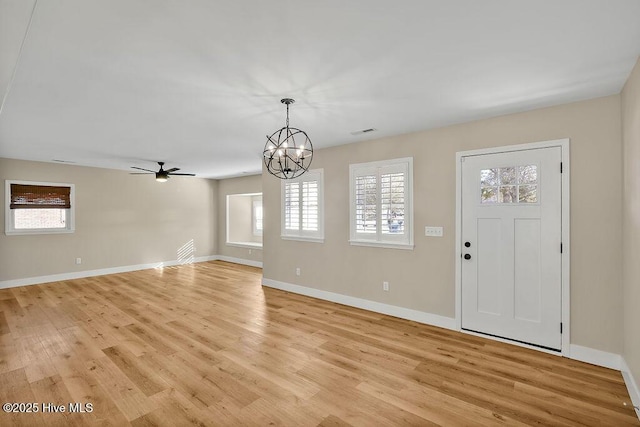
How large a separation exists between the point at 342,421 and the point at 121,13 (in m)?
2.97

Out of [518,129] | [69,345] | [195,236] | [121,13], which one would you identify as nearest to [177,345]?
[69,345]

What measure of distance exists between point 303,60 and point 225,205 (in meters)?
7.64

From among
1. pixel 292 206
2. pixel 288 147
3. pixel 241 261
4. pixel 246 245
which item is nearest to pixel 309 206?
pixel 292 206

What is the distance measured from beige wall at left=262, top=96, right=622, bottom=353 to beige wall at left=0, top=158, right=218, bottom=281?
388 centimetres

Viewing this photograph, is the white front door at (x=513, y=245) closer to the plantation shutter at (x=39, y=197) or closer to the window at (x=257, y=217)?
the window at (x=257, y=217)

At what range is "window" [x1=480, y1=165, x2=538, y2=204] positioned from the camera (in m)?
3.34

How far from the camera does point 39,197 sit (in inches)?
253

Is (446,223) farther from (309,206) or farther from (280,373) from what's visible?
(280,373)

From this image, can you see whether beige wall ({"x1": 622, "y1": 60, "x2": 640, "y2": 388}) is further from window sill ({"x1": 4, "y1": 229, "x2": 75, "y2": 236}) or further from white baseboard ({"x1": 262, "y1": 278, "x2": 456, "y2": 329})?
window sill ({"x1": 4, "y1": 229, "x2": 75, "y2": 236})

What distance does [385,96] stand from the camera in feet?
9.77

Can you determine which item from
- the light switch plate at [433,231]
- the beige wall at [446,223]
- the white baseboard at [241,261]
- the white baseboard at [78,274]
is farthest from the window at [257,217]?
the light switch plate at [433,231]

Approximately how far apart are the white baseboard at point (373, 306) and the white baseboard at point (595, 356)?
1.17 metres

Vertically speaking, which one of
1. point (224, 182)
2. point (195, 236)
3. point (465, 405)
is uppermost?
point (224, 182)

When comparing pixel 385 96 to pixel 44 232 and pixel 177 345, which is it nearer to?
pixel 177 345
